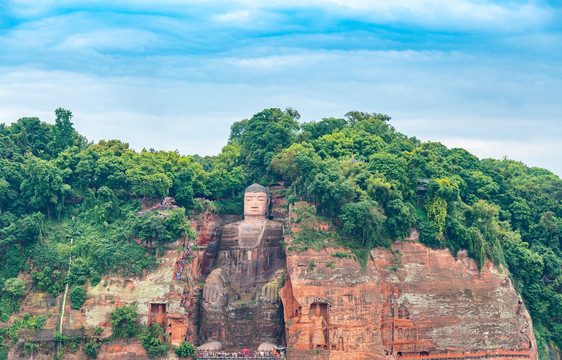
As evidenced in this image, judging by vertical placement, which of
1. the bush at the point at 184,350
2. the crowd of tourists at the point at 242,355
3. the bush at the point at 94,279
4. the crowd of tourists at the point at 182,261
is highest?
the crowd of tourists at the point at 182,261

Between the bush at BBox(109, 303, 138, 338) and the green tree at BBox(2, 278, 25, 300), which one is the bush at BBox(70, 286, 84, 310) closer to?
the bush at BBox(109, 303, 138, 338)

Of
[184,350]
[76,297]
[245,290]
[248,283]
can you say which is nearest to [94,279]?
[76,297]

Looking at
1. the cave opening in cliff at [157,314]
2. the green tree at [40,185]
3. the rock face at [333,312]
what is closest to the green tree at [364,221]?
the rock face at [333,312]

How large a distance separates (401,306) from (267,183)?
15.9 meters

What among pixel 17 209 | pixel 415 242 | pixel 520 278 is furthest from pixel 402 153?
pixel 17 209

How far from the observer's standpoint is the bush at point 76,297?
161 feet

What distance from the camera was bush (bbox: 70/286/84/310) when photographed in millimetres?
48969

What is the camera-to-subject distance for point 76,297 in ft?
161

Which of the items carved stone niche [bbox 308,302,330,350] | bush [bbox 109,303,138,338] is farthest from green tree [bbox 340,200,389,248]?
bush [bbox 109,303,138,338]

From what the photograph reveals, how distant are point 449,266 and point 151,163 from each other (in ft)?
78.4

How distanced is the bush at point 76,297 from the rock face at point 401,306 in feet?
44.8

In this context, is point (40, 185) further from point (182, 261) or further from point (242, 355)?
point (242, 355)

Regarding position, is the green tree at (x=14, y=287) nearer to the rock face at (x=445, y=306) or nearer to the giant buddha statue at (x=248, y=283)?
the giant buddha statue at (x=248, y=283)

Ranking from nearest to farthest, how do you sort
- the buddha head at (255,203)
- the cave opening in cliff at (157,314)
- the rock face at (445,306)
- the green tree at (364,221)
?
1. the cave opening in cliff at (157,314)
2. the green tree at (364,221)
3. the rock face at (445,306)
4. the buddha head at (255,203)
